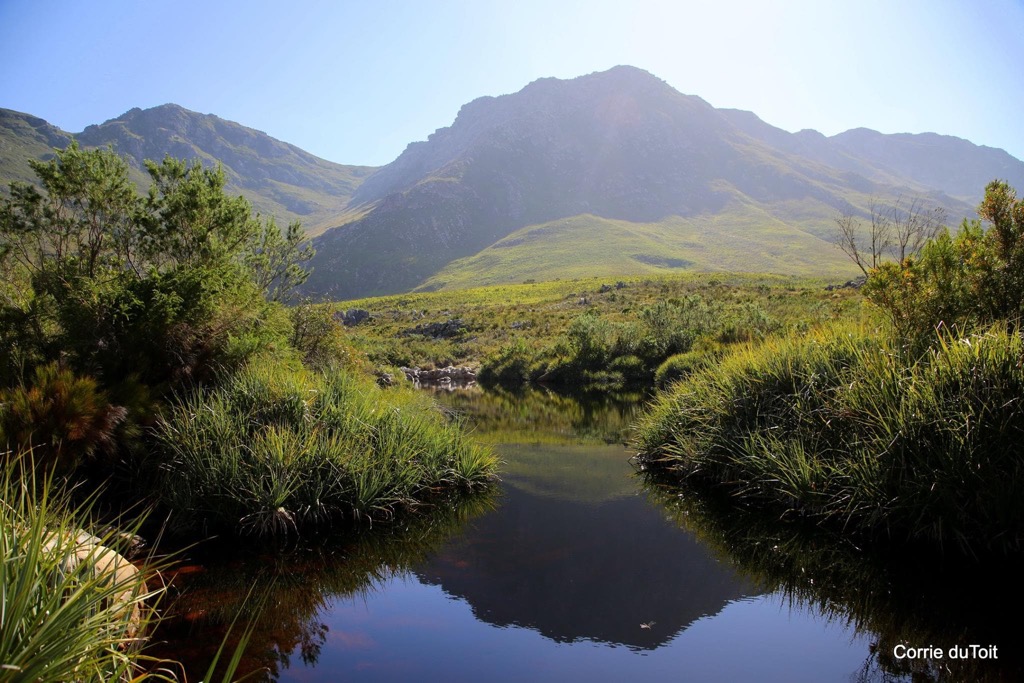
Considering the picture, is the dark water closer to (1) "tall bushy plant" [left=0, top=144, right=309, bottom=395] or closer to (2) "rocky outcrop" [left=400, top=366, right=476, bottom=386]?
(1) "tall bushy plant" [left=0, top=144, right=309, bottom=395]

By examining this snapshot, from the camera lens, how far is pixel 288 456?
10.8m

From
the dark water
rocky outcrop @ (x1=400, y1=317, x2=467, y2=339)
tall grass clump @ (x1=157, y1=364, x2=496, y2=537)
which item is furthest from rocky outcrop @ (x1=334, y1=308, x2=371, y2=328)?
the dark water

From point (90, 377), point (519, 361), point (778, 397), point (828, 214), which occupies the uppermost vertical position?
point (828, 214)

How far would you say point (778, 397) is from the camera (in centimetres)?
1305

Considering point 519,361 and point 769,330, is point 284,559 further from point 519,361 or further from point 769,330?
point 519,361

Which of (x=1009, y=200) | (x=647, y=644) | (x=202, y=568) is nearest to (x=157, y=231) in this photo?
(x=202, y=568)

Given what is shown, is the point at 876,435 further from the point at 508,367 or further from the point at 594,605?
the point at 508,367

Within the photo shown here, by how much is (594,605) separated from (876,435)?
5.36 meters

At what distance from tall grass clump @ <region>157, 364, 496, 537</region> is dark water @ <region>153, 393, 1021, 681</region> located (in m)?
0.86

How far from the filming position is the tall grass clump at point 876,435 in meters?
8.86

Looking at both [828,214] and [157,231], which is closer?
[157,231]

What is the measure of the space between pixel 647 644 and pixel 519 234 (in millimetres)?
186726

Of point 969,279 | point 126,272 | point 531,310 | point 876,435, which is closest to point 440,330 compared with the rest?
point 531,310

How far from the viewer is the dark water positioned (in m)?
7.06
